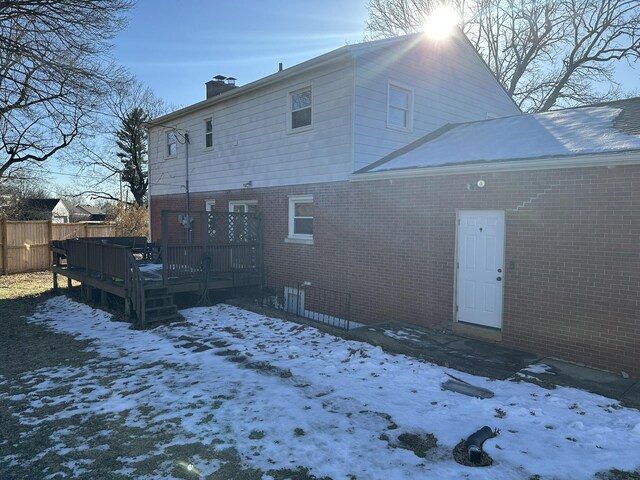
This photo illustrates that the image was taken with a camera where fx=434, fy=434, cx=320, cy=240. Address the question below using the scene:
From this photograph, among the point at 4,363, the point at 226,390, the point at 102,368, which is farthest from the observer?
the point at 4,363

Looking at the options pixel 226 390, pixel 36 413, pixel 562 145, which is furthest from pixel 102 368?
pixel 562 145

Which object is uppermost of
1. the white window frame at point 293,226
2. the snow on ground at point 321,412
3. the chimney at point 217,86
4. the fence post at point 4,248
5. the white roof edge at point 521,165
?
the chimney at point 217,86

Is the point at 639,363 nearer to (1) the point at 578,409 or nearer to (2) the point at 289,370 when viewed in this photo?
(1) the point at 578,409

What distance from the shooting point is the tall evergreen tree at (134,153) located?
3481cm

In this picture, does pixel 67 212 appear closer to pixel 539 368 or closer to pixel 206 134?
pixel 206 134

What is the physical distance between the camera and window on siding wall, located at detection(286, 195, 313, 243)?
11680 mm

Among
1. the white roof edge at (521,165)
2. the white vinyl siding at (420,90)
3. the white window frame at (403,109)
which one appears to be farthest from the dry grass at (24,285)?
the white window frame at (403,109)

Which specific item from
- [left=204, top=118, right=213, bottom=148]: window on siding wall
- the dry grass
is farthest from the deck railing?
the dry grass

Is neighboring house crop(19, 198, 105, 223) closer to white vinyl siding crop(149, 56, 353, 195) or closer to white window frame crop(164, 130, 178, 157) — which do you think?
white window frame crop(164, 130, 178, 157)

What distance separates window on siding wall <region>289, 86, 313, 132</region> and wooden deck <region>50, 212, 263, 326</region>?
2.88m

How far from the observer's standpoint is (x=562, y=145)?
24.7ft

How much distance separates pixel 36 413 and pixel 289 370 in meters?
3.20

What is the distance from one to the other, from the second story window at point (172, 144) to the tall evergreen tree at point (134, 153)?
18.8 meters

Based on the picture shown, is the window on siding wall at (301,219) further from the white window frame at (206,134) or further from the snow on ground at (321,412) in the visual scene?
the white window frame at (206,134)
